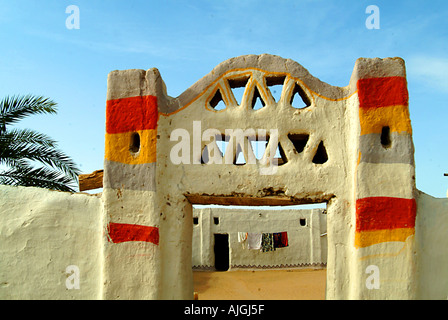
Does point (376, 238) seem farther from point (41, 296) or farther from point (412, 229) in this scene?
point (41, 296)

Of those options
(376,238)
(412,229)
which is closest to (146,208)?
(376,238)

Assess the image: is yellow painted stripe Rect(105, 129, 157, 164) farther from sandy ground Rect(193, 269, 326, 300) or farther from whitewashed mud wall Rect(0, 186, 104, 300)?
sandy ground Rect(193, 269, 326, 300)

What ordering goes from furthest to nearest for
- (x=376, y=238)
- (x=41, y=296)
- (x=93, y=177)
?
(x=93, y=177), (x=41, y=296), (x=376, y=238)

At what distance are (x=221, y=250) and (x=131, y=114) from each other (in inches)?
476

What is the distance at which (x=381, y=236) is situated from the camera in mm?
4664

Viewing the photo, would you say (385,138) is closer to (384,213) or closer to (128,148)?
(384,213)

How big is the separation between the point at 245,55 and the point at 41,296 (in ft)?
12.3

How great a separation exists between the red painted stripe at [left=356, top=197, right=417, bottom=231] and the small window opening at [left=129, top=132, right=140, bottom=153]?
2.65 metres

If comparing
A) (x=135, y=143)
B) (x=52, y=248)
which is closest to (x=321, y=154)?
(x=135, y=143)

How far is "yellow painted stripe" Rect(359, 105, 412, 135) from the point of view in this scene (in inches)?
191

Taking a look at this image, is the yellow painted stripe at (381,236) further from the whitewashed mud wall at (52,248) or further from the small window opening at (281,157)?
the whitewashed mud wall at (52,248)

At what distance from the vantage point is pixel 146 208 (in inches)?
195

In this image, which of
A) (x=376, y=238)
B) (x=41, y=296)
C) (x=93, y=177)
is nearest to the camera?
(x=376, y=238)
